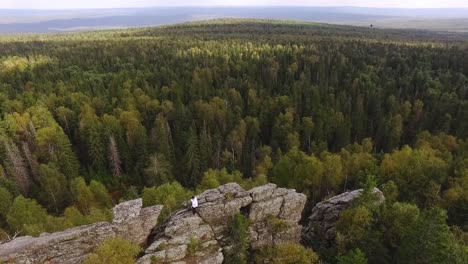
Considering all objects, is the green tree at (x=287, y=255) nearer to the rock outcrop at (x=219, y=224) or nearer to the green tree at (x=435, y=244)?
the rock outcrop at (x=219, y=224)

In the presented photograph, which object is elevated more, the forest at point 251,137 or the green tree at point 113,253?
the green tree at point 113,253

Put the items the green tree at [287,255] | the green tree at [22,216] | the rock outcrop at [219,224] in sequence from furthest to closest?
the green tree at [22,216] < the green tree at [287,255] < the rock outcrop at [219,224]

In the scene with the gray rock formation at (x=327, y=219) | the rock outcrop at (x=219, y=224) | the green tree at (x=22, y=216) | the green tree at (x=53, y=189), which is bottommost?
the green tree at (x=53, y=189)

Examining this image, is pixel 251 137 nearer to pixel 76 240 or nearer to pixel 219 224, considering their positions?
pixel 219 224

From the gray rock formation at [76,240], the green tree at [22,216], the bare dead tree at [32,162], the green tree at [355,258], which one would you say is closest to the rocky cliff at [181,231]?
the gray rock formation at [76,240]

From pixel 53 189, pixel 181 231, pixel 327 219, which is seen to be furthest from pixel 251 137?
pixel 181 231
